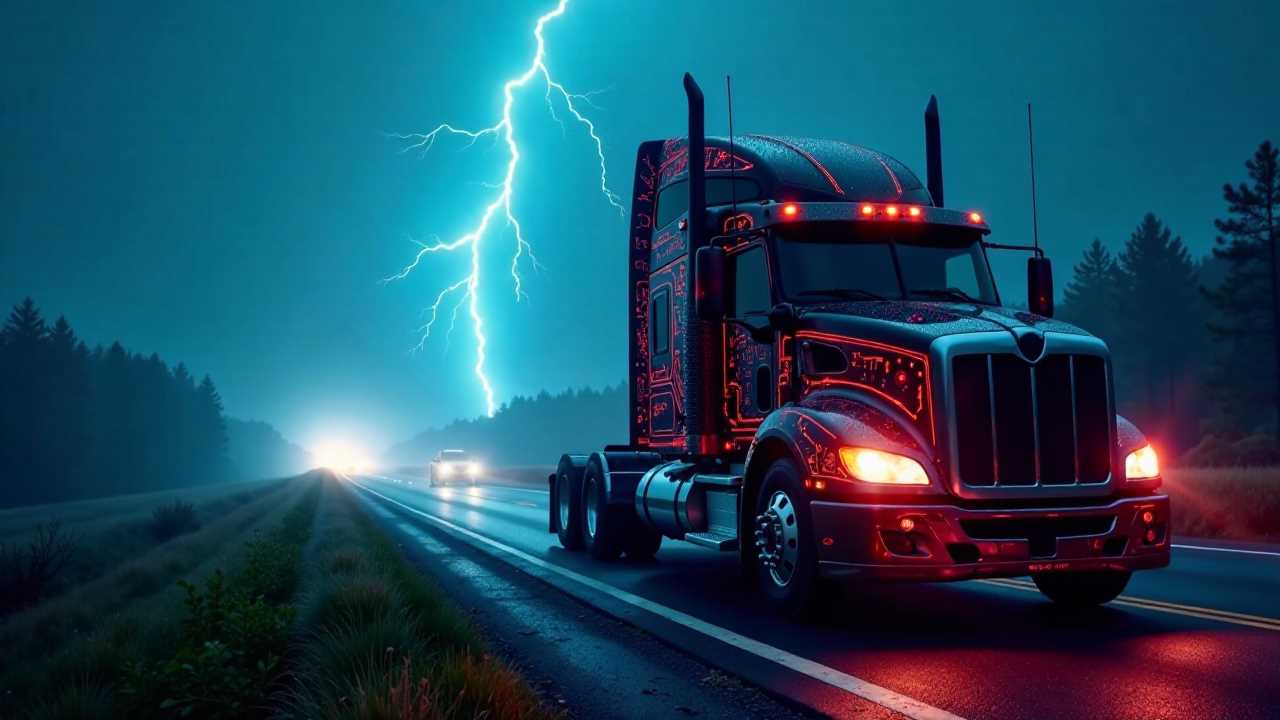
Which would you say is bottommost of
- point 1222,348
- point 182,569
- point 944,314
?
point 182,569

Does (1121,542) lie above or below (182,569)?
above

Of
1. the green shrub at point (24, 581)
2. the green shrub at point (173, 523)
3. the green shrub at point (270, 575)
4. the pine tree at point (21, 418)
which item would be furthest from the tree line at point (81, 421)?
the green shrub at point (270, 575)

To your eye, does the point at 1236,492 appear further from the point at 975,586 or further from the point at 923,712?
the point at 923,712

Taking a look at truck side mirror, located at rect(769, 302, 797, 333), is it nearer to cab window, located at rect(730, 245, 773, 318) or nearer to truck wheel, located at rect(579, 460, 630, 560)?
cab window, located at rect(730, 245, 773, 318)

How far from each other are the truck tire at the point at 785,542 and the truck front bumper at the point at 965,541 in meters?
0.22

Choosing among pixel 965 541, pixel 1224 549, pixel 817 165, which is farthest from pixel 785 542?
pixel 1224 549

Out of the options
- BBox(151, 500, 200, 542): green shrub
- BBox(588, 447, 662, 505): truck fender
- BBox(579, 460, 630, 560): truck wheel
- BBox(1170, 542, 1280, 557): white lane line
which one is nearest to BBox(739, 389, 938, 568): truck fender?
BBox(588, 447, 662, 505): truck fender

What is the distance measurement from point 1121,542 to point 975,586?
2731mm

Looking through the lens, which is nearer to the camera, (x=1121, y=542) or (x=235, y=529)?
(x=1121, y=542)

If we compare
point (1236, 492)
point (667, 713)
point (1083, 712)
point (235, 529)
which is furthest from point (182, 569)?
point (1236, 492)

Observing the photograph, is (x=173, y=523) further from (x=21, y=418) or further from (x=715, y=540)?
(x=21, y=418)

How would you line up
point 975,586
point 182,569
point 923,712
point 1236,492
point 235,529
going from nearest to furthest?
point 923,712, point 975,586, point 1236,492, point 182,569, point 235,529

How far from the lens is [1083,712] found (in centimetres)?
Result: 436

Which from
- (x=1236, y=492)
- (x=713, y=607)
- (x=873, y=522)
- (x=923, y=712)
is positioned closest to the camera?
(x=923, y=712)
